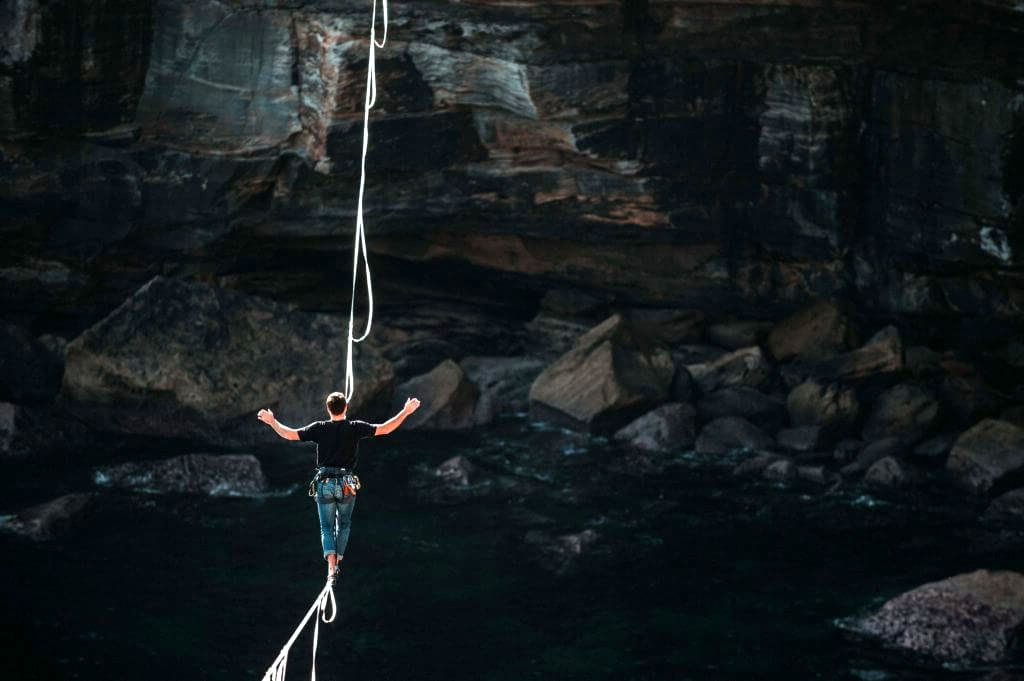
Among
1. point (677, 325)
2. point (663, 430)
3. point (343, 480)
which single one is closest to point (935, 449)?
point (663, 430)

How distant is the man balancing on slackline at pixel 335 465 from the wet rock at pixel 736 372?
1191 centimetres

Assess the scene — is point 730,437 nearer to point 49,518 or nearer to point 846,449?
point 846,449

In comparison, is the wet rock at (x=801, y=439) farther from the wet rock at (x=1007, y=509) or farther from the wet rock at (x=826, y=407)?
the wet rock at (x=1007, y=509)

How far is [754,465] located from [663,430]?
5.90 feet

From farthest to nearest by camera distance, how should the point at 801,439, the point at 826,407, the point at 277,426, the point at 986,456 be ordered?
the point at 826,407 < the point at 801,439 < the point at 986,456 < the point at 277,426

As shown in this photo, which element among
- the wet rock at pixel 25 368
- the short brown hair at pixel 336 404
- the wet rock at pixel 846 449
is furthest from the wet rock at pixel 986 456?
the wet rock at pixel 25 368

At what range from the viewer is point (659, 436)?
24.3 meters

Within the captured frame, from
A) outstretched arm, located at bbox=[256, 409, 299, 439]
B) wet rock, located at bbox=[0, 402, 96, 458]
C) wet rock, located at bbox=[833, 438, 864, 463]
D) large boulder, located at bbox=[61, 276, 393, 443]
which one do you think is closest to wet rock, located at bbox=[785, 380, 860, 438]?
wet rock, located at bbox=[833, 438, 864, 463]

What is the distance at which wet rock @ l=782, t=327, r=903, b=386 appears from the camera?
82.7 feet

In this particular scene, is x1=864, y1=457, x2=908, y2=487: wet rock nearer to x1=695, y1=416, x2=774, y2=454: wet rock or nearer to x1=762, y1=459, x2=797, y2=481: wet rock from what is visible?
x1=762, y1=459, x2=797, y2=481: wet rock

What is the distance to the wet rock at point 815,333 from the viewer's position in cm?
2634

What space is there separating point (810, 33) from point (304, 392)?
1024 centimetres

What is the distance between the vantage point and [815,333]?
1043 inches

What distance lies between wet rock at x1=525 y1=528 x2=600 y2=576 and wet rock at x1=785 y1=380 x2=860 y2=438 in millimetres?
5647
